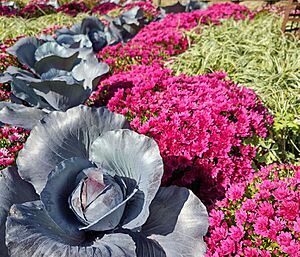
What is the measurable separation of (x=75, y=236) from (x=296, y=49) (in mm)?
3032

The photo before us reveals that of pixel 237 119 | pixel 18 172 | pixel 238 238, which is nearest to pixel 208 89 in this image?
pixel 237 119

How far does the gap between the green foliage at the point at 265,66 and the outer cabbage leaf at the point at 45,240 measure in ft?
4.04

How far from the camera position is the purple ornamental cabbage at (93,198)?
4.25ft

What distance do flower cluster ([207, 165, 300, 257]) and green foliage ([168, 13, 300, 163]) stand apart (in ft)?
1.88

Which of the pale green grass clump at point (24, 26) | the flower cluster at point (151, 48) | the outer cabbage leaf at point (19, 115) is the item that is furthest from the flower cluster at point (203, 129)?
the pale green grass clump at point (24, 26)

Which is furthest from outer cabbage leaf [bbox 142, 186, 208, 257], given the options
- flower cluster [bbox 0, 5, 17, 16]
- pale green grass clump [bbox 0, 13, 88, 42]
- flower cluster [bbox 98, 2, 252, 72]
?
flower cluster [bbox 0, 5, 17, 16]

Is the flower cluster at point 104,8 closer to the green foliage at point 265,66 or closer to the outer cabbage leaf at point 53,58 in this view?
the green foliage at point 265,66

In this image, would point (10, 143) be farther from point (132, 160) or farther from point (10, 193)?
point (132, 160)

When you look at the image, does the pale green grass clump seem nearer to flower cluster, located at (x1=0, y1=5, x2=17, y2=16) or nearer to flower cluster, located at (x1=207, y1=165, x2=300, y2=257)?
flower cluster, located at (x1=0, y1=5, x2=17, y2=16)

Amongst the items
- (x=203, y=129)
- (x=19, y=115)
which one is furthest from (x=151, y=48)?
(x=203, y=129)

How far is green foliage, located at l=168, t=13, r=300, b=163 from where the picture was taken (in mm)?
2549

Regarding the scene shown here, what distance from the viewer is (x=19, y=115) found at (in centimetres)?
231

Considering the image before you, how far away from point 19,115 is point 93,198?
3.88 feet

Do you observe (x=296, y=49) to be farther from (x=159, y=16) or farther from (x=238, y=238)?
(x=159, y=16)
